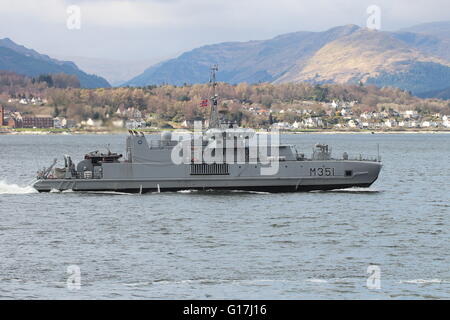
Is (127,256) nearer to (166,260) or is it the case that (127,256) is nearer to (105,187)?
(166,260)

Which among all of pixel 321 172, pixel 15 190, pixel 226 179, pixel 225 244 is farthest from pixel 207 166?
pixel 225 244

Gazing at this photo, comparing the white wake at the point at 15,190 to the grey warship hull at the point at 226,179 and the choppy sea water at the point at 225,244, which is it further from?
the grey warship hull at the point at 226,179

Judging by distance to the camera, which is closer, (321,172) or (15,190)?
(321,172)

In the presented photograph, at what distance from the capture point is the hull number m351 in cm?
4633

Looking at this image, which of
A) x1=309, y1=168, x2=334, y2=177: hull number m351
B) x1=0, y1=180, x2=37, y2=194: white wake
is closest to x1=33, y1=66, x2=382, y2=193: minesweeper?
x1=309, y1=168, x2=334, y2=177: hull number m351

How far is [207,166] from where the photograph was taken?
151 ft

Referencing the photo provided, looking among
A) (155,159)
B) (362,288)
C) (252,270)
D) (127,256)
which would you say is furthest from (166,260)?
(155,159)

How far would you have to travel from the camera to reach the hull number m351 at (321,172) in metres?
46.3

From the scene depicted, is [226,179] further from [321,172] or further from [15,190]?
[15,190]

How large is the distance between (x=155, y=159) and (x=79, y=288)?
22.0m

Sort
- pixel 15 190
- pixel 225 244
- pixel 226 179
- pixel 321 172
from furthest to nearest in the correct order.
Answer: pixel 15 190
pixel 321 172
pixel 226 179
pixel 225 244

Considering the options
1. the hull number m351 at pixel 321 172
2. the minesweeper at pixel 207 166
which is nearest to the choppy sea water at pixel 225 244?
the minesweeper at pixel 207 166

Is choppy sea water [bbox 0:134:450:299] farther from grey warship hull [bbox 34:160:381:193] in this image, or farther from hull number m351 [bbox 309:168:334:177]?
hull number m351 [bbox 309:168:334:177]

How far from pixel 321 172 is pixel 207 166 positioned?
22.5 feet
